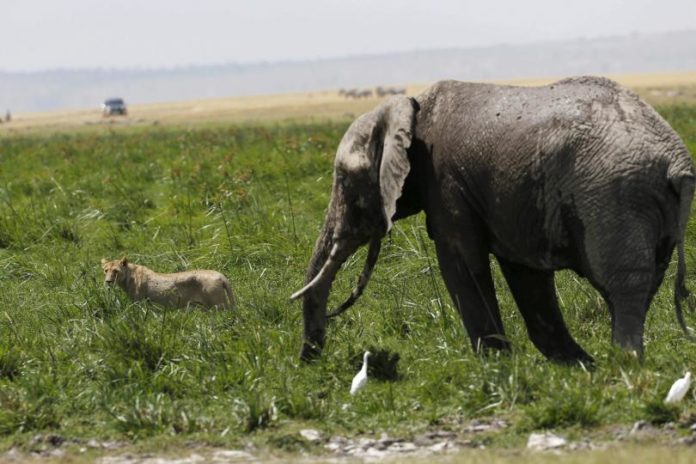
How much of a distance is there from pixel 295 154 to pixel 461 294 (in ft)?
37.3

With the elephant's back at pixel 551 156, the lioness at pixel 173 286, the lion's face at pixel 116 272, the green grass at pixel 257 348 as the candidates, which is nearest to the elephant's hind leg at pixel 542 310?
the green grass at pixel 257 348

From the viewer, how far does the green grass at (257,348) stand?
8695 mm

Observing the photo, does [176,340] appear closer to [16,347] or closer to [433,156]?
[16,347]

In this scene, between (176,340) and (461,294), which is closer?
(461,294)

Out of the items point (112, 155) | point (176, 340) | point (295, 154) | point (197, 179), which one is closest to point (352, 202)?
point (176, 340)

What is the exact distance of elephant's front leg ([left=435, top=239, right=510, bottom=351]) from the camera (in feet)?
31.5

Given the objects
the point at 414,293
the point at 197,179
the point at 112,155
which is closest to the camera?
the point at 414,293

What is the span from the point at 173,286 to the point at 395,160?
392 cm

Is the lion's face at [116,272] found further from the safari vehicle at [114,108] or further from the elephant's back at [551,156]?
the safari vehicle at [114,108]

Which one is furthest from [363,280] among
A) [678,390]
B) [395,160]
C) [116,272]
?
[116,272]

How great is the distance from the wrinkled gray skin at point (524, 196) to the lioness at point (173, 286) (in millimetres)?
2253

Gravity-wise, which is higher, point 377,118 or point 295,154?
point 377,118

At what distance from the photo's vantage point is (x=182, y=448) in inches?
330

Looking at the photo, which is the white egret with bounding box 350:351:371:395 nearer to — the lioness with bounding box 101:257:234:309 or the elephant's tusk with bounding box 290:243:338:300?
the elephant's tusk with bounding box 290:243:338:300
